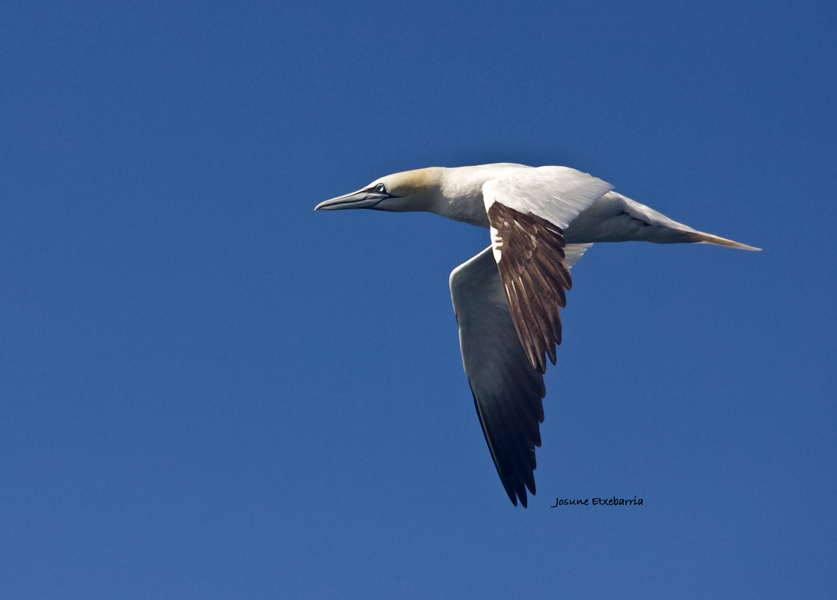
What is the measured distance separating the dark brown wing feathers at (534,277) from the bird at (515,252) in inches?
0.5

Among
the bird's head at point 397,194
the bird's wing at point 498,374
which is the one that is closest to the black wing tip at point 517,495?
the bird's wing at point 498,374

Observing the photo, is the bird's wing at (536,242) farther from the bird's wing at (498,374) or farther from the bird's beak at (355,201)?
the bird's wing at (498,374)

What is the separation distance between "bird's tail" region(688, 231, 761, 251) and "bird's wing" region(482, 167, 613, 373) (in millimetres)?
2276

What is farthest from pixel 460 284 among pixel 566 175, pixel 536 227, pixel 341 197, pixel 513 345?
pixel 536 227

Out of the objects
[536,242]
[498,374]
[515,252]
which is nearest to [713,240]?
[498,374]

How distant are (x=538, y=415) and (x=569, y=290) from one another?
5.60 m

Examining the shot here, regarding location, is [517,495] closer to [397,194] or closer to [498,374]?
[498,374]

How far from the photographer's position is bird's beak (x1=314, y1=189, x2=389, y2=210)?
47.8 feet

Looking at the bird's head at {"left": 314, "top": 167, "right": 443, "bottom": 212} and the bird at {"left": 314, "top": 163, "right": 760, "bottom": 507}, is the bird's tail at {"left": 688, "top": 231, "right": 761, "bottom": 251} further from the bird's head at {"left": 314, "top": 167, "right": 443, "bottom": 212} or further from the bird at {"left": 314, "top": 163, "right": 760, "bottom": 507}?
the bird's head at {"left": 314, "top": 167, "right": 443, "bottom": 212}

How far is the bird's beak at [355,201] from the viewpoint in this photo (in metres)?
14.6

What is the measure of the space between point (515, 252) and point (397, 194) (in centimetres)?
401

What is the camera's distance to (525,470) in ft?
49.9

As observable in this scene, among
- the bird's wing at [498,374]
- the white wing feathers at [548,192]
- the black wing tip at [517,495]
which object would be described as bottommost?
the black wing tip at [517,495]

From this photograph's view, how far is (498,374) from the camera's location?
51.1 feet
